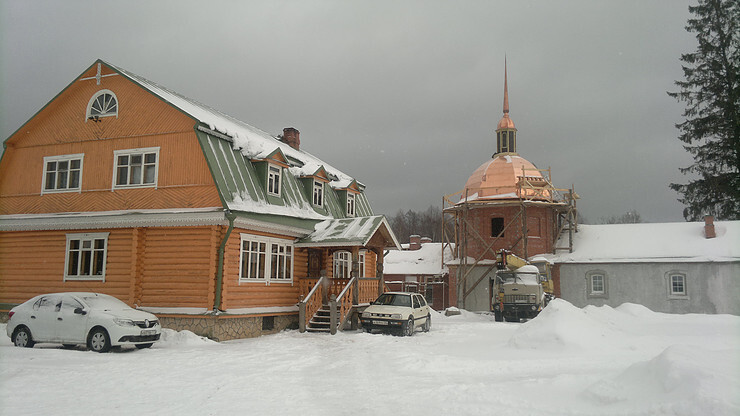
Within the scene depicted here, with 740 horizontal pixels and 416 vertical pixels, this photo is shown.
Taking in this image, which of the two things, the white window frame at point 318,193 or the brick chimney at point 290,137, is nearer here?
the white window frame at point 318,193

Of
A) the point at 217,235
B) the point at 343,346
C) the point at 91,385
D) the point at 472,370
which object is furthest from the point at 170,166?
the point at 472,370

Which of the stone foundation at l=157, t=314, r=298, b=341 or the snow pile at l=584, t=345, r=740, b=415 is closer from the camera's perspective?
the snow pile at l=584, t=345, r=740, b=415

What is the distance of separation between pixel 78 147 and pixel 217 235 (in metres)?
6.69

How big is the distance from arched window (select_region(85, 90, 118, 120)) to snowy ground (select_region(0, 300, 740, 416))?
815cm

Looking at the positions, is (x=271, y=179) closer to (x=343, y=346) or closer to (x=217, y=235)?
(x=217, y=235)

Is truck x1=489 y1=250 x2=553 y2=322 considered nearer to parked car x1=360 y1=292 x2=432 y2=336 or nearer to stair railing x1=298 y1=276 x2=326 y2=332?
parked car x1=360 y1=292 x2=432 y2=336

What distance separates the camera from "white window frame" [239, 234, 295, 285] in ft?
60.8

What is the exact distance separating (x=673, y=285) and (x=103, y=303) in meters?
32.5

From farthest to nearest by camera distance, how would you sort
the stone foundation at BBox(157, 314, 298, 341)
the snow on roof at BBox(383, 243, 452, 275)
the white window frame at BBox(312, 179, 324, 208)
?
the snow on roof at BBox(383, 243, 452, 275) → the white window frame at BBox(312, 179, 324, 208) → the stone foundation at BBox(157, 314, 298, 341)

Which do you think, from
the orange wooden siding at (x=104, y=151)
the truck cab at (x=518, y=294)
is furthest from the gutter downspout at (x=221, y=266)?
the truck cab at (x=518, y=294)

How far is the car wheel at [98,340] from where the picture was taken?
529 inches

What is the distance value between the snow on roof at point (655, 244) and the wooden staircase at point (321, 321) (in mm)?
20490

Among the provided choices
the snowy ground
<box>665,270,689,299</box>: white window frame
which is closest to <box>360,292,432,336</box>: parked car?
the snowy ground

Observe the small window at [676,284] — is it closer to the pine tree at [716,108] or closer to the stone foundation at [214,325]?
the pine tree at [716,108]
